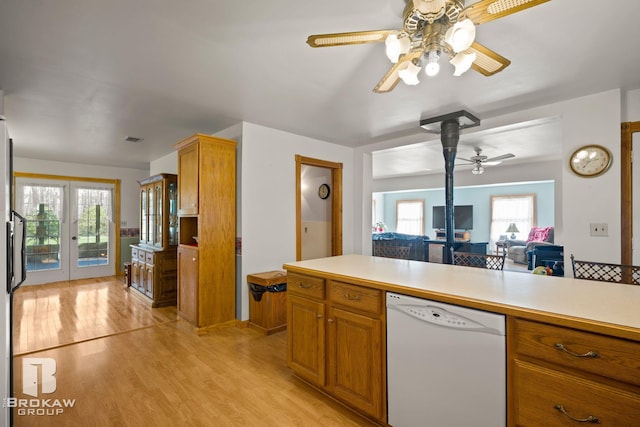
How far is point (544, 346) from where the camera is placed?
1.20m

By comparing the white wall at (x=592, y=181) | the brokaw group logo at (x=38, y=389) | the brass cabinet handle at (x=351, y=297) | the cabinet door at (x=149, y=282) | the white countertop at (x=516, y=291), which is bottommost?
the brokaw group logo at (x=38, y=389)

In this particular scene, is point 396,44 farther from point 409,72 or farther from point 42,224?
point 42,224

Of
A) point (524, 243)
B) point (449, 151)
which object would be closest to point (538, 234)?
point (524, 243)

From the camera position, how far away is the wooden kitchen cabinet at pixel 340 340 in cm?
173

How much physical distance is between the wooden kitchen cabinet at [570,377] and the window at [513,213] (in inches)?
354

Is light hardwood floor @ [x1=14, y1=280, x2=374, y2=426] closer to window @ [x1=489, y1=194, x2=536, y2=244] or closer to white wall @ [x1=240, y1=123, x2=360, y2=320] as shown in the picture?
white wall @ [x1=240, y1=123, x2=360, y2=320]

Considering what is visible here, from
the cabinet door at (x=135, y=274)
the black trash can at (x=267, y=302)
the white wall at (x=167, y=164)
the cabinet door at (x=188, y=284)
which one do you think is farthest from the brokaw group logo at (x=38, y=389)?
the white wall at (x=167, y=164)

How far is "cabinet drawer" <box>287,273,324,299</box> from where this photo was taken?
2.03 meters

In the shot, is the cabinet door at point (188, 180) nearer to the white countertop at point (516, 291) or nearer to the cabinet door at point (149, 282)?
the cabinet door at point (149, 282)

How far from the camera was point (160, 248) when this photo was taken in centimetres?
441

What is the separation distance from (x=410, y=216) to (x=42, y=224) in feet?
33.7

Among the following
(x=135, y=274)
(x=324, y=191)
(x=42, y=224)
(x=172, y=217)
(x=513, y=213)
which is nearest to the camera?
(x=172, y=217)

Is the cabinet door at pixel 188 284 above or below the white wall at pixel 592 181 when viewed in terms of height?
below

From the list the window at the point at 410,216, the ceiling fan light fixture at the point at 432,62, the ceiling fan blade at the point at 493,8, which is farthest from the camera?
the window at the point at 410,216
